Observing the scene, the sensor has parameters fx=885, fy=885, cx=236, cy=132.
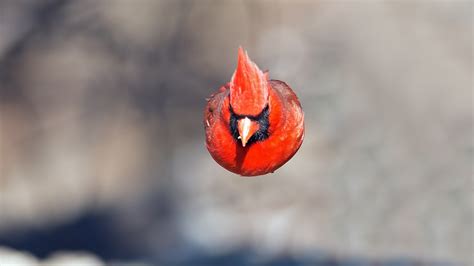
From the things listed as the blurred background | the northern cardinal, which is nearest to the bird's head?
the northern cardinal

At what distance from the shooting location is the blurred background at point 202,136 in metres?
5.09

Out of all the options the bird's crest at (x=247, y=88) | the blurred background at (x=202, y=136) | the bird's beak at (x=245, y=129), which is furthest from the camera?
the blurred background at (x=202, y=136)

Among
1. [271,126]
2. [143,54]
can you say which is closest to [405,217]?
[143,54]

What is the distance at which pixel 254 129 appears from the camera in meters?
2.37

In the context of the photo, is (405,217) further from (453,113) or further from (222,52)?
(222,52)

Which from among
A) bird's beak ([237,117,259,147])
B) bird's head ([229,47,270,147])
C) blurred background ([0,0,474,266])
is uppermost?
blurred background ([0,0,474,266])

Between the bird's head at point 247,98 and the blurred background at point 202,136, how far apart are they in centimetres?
276

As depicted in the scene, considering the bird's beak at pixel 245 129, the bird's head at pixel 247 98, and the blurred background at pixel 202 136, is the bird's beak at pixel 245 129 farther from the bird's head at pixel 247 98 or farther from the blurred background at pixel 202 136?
the blurred background at pixel 202 136

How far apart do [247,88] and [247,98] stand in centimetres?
4

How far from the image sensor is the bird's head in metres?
2.22

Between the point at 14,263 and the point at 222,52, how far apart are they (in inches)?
69.2

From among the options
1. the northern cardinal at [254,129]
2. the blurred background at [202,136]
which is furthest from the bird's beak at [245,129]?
the blurred background at [202,136]

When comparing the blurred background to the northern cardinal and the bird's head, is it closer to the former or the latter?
the northern cardinal

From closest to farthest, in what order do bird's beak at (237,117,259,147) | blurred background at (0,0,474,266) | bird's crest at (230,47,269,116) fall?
1. bird's crest at (230,47,269,116)
2. bird's beak at (237,117,259,147)
3. blurred background at (0,0,474,266)
